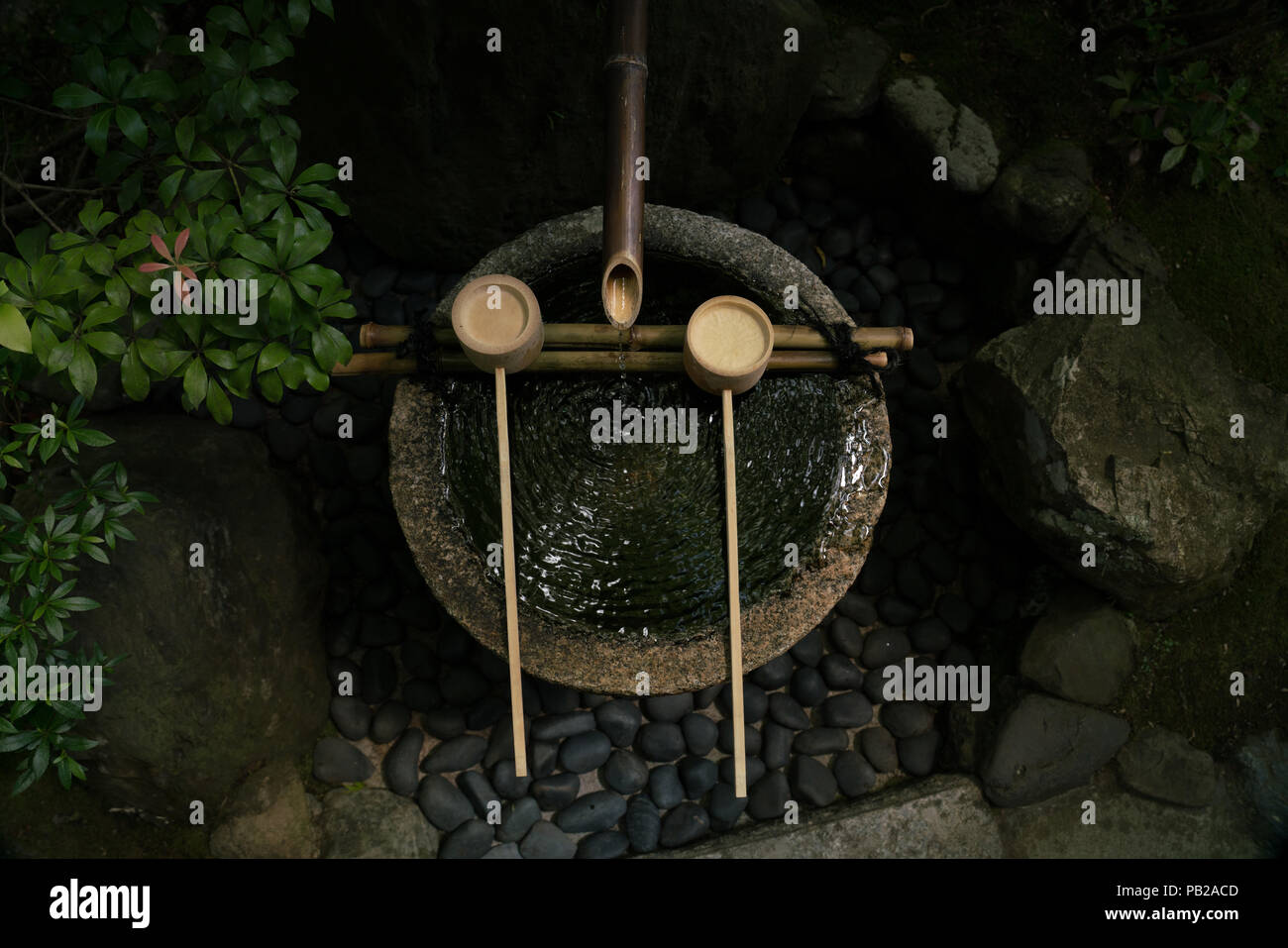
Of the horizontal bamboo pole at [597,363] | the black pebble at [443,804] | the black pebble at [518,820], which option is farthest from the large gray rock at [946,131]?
the black pebble at [443,804]

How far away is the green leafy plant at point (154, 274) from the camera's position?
88.7 inches

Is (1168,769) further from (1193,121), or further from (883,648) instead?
(1193,121)

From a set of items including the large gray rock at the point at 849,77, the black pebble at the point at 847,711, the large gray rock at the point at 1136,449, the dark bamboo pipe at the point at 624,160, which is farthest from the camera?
the large gray rock at the point at 849,77

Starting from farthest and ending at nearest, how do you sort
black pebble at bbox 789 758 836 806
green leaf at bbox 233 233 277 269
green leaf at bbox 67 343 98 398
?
black pebble at bbox 789 758 836 806
green leaf at bbox 233 233 277 269
green leaf at bbox 67 343 98 398

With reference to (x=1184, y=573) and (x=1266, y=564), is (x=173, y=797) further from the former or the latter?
(x=1266, y=564)

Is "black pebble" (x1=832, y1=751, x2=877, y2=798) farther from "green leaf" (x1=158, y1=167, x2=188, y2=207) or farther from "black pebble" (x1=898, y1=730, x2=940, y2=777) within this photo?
"green leaf" (x1=158, y1=167, x2=188, y2=207)

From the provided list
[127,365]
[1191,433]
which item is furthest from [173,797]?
[1191,433]

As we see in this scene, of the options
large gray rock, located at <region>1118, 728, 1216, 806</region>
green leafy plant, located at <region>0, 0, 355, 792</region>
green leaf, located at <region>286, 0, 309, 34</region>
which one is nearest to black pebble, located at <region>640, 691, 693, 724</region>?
large gray rock, located at <region>1118, 728, 1216, 806</region>

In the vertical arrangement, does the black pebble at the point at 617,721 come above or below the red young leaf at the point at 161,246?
below

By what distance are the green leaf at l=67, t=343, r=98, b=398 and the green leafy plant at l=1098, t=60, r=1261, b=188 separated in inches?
144

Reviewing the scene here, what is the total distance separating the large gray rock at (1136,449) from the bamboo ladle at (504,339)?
175 cm

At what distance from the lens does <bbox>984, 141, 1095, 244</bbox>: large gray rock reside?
146 inches

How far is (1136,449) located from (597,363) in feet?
6.01

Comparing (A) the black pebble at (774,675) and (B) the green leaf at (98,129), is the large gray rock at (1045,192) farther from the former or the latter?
(B) the green leaf at (98,129)
